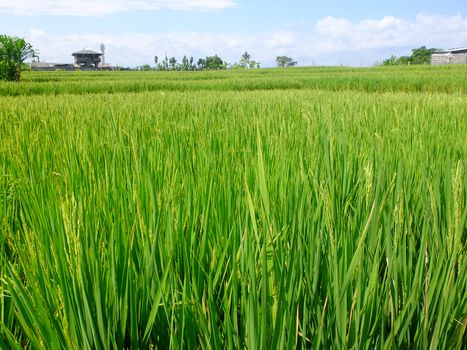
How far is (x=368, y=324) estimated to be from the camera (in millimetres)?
510

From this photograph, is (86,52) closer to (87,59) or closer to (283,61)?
(87,59)

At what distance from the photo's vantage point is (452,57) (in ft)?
123

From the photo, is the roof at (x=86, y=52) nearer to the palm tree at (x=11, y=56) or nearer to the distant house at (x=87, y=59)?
the distant house at (x=87, y=59)

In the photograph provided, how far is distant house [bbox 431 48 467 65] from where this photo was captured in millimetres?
36050

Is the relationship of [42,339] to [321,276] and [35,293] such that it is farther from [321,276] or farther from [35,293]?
[321,276]

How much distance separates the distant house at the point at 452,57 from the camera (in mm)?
36050

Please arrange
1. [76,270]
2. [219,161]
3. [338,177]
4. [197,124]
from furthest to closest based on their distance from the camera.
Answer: [197,124] < [219,161] < [338,177] < [76,270]

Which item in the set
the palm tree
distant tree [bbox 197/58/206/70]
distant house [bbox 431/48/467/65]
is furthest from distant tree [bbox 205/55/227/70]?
the palm tree

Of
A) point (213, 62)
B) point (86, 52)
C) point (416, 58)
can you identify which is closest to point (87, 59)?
point (86, 52)

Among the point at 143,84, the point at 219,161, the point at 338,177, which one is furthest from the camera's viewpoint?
the point at 143,84

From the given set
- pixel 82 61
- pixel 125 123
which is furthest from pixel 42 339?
pixel 82 61

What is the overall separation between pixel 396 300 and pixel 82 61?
6979 centimetres

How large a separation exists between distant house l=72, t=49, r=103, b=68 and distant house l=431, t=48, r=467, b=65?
47.3 meters

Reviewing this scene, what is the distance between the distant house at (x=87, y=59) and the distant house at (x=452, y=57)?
47.3 m
